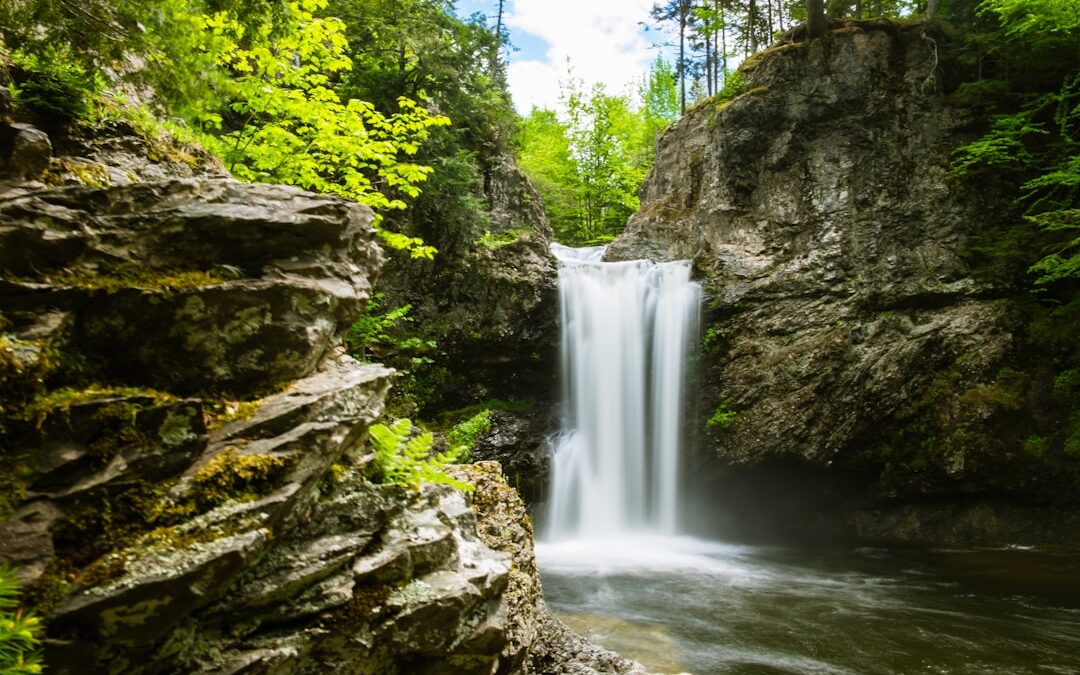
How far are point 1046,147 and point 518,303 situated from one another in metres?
11.4

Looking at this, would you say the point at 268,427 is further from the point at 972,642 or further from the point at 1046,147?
the point at 1046,147

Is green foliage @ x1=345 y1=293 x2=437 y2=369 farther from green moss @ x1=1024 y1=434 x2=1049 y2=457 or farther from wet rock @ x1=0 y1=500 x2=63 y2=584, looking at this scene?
green moss @ x1=1024 y1=434 x2=1049 y2=457

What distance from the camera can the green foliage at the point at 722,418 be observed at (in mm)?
12883

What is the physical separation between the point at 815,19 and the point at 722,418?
32.4 feet

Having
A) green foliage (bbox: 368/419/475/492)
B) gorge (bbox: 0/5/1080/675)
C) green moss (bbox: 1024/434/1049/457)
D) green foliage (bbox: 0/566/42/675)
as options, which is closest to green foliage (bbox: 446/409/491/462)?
gorge (bbox: 0/5/1080/675)

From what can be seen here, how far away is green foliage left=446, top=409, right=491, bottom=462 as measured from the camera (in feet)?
40.6

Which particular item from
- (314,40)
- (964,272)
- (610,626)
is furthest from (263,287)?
(964,272)

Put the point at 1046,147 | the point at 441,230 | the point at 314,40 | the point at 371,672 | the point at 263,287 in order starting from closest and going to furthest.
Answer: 1. the point at 371,672
2. the point at 263,287
3. the point at 314,40
4. the point at 1046,147
5. the point at 441,230

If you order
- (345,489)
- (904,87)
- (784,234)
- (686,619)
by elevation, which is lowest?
(686,619)

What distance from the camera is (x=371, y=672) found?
3107 millimetres

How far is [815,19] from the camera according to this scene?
1405cm

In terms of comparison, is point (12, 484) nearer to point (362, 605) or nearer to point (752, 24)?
point (362, 605)

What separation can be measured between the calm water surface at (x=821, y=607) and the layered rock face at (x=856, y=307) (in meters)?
1.45

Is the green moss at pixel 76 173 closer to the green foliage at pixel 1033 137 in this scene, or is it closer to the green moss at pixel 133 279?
the green moss at pixel 133 279
